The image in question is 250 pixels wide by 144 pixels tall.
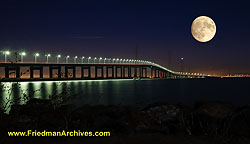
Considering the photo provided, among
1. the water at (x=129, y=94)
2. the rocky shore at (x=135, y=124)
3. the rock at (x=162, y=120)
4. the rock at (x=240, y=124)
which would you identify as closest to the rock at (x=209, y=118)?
the rocky shore at (x=135, y=124)

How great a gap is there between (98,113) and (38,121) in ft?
6.27

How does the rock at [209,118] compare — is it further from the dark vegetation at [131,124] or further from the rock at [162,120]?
the rock at [162,120]

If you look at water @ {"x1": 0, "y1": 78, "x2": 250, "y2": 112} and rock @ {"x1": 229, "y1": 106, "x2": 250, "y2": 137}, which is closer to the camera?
rock @ {"x1": 229, "y1": 106, "x2": 250, "y2": 137}

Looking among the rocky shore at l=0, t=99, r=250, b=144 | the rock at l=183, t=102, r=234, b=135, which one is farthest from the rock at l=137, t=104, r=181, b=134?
the rock at l=183, t=102, r=234, b=135

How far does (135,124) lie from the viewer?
23.1ft

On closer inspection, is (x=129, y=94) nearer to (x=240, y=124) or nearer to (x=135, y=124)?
(x=135, y=124)

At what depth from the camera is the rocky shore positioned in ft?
18.0

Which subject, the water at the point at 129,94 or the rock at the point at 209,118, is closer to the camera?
the rock at the point at 209,118

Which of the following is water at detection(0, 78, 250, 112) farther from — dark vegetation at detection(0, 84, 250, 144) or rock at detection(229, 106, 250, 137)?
rock at detection(229, 106, 250, 137)

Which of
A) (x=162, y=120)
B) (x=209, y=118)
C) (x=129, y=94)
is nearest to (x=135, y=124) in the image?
(x=162, y=120)

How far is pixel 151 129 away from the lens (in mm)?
6930

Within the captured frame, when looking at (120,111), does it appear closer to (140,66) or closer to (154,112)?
(154,112)

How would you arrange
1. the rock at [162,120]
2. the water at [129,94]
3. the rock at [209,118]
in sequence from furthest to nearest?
the water at [129,94] → the rock at [209,118] → the rock at [162,120]

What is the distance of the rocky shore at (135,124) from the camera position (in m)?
5.48
